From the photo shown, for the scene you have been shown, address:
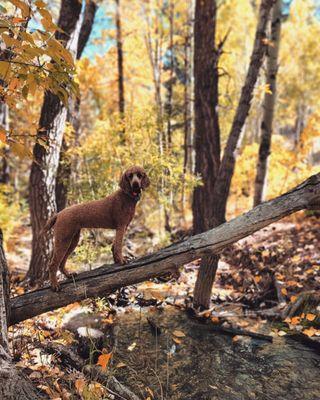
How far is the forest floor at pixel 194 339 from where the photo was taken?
131 inches

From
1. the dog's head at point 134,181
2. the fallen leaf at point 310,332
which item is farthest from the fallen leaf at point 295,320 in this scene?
the dog's head at point 134,181

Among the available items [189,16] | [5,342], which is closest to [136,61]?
[189,16]

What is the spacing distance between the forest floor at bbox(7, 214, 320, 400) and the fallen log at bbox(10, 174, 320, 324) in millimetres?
387

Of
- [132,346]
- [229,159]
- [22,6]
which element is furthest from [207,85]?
[22,6]

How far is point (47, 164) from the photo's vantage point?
5.76m

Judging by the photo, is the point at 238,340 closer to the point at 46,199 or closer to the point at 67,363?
the point at 67,363

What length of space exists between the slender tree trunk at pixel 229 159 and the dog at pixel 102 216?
2.21 metres

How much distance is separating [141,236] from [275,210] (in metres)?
7.07

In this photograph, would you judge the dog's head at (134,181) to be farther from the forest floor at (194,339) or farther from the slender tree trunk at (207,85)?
the slender tree trunk at (207,85)

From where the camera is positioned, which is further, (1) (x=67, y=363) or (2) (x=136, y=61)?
(2) (x=136, y=61)

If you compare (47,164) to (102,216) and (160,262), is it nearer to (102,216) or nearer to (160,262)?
(102,216)

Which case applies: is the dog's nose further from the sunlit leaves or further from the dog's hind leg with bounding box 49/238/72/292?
the sunlit leaves

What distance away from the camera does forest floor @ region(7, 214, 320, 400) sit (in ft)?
10.9

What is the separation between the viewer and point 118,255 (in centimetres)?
326
